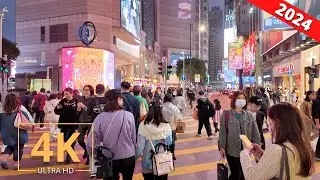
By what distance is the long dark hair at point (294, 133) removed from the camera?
2.77m

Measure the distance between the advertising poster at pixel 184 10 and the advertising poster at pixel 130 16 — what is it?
3186 inches

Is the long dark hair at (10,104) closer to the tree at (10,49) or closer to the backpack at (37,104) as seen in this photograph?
the backpack at (37,104)

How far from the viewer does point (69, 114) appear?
9.70 m

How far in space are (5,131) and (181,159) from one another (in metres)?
4.33

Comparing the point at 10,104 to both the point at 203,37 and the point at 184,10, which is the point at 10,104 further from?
the point at 203,37

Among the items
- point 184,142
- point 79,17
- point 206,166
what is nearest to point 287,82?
point 79,17

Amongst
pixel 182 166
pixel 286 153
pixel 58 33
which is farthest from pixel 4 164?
pixel 58 33

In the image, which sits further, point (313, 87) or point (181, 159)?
point (313, 87)

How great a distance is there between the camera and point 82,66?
35469mm

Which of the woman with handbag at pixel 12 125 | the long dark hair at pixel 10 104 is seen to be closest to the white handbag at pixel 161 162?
the woman with handbag at pixel 12 125

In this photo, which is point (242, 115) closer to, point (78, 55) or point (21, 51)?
point (78, 55)

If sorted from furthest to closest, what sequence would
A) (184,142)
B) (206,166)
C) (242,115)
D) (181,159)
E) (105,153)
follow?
(184,142) < (181,159) < (206,166) < (242,115) < (105,153)

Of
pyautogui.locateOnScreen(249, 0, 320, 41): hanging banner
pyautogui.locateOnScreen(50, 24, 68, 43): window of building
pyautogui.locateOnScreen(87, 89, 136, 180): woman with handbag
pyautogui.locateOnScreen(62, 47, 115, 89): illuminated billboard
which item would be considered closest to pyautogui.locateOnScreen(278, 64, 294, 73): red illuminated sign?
pyautogui.locateOnScreen(62, 47, 115, 89): illuminated billboard

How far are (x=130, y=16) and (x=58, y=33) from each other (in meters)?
9.39
